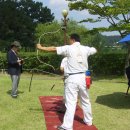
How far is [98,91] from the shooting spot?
1436cm

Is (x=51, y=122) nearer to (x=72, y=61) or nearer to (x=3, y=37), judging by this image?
(x=72, y=61)

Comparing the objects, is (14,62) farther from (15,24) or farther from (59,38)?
(15,24)

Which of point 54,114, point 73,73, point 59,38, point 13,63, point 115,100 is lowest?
point 115,100

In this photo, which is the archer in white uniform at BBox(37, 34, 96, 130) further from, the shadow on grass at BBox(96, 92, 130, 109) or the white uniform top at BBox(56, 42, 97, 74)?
the shadow on grass at BBox(96, 92, 130, 109)

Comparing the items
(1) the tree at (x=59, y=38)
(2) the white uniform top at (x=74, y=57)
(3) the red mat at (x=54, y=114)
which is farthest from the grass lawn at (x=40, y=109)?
(1) the tree at (x=59, y=38)

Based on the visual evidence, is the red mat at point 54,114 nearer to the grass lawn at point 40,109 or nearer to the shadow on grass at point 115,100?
the grass lawn at point 40,109

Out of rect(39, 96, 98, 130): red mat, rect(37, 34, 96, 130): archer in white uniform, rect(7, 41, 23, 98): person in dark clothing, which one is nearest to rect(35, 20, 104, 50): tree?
rect(7, 41, 23, 98): person in dark clothing

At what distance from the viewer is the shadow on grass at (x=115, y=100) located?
36.6 feet

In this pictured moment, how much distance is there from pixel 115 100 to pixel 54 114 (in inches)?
121

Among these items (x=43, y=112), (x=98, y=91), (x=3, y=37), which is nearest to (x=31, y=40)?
(x=3, y=37)

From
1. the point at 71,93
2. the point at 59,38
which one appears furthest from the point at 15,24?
the point at 71,93

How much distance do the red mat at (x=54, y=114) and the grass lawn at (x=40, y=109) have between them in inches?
5.3

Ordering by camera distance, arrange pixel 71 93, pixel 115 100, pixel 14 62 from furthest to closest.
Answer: pixel 115 100, pixel 14 62, pixel 71 93

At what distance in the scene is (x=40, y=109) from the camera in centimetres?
1038
